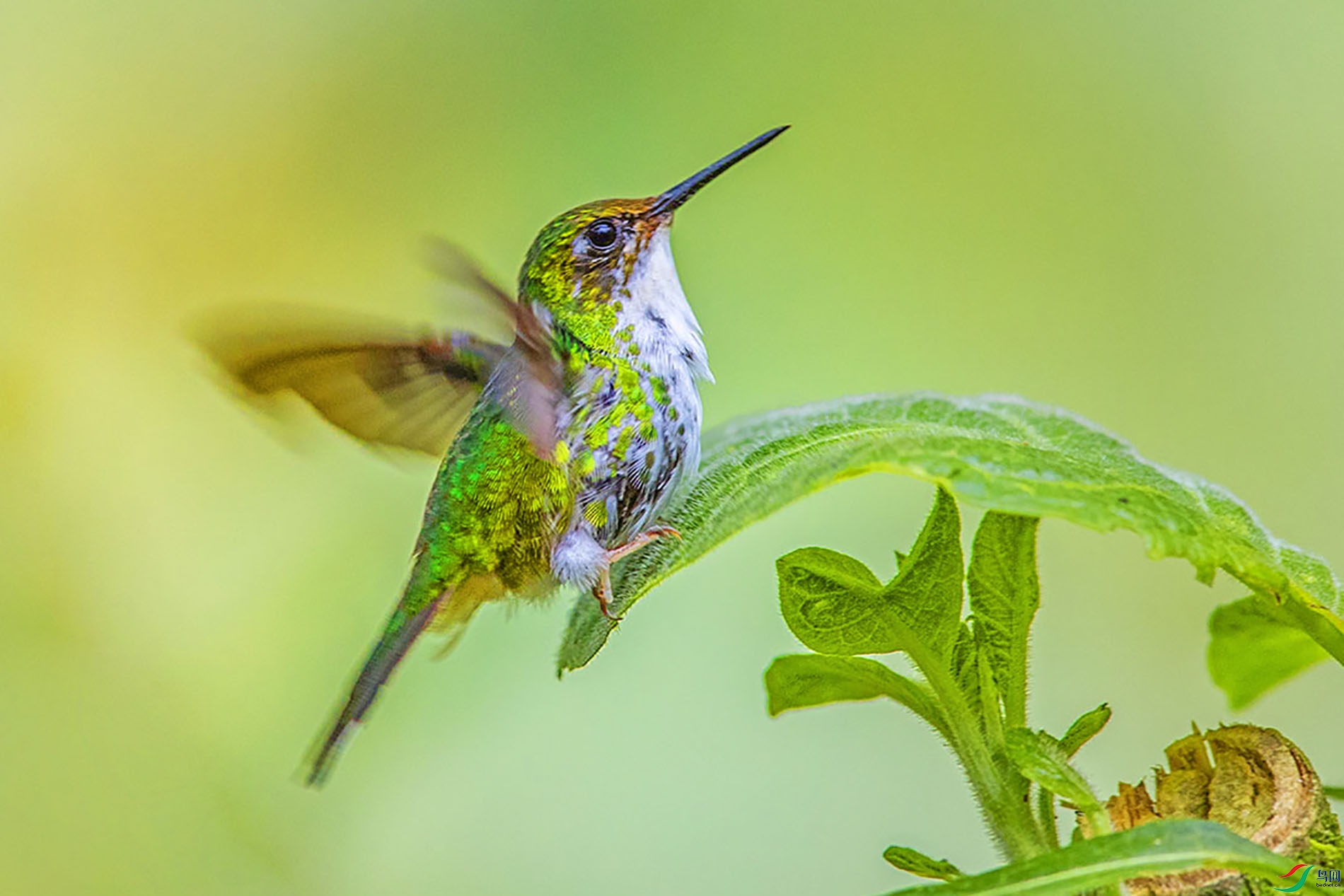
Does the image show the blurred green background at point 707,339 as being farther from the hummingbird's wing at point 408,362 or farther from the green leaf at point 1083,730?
the green leaf at point 1083,730

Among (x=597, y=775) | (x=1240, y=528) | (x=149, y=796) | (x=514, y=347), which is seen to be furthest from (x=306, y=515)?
(x=1240, y=528)

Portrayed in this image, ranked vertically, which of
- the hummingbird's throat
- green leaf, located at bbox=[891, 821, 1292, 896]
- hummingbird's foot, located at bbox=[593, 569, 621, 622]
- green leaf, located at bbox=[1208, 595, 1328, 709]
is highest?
the hummingbird's throat

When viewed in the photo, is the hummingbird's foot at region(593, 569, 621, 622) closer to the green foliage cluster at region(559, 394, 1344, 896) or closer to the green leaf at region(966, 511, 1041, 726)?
the green foliage cluster at region(559, 394, 1344, 896)

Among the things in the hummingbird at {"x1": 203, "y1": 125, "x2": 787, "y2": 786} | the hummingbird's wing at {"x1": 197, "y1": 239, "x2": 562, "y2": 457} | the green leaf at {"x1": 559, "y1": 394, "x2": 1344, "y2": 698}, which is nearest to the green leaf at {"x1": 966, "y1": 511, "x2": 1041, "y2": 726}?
Answer: the green leaf at {"x1": 559, "y1": 394, "x2": 1344, "y2": 698}

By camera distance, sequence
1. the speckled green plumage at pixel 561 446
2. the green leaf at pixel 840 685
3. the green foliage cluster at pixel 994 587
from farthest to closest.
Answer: the speckled green plumage at pixel 561 446 < the green leaf at pixel 840 685 < the green foliage cluster at pixel 994 587

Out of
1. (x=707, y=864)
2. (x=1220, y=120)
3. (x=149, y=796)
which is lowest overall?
(x=149, y=796)

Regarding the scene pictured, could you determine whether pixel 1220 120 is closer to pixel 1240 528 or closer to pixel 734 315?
pixel 734 315

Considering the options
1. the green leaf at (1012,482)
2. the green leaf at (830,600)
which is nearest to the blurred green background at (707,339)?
the green leaf at (1012,482)
